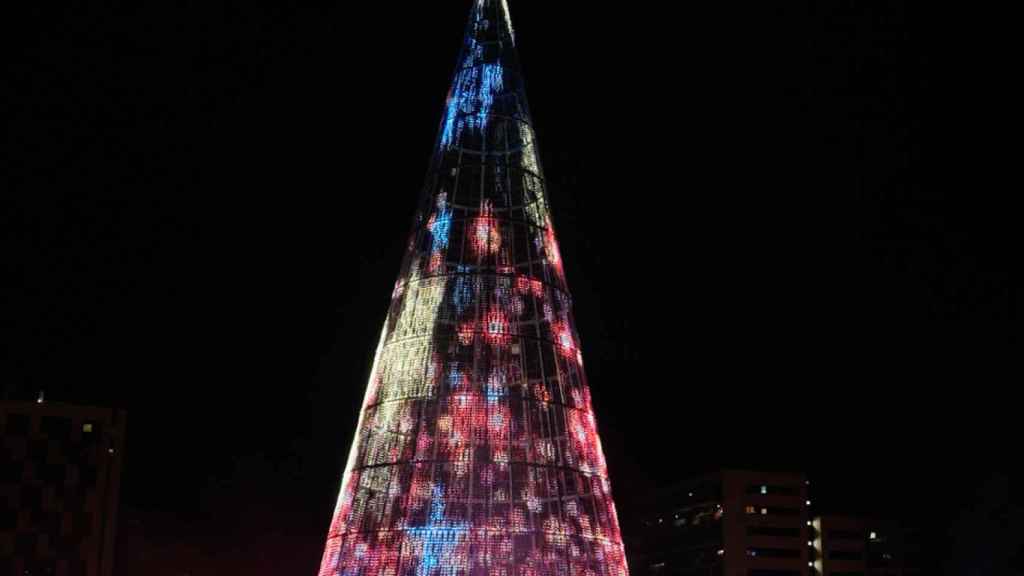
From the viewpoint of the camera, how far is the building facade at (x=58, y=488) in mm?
47281

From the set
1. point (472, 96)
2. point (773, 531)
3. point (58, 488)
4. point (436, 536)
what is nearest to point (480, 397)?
point (436, 536)

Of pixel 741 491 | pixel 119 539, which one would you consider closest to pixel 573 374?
pixel 119 539

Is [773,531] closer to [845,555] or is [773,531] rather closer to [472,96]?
[845,555]

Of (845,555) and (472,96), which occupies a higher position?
(472,96)

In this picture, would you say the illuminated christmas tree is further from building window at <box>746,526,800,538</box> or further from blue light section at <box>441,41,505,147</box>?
building window at <box>746,526,800,538</box>

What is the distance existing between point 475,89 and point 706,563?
6769 cm

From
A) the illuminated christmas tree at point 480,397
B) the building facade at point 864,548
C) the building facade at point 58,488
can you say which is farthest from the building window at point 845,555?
the illuminated christmas tree at point 480,397

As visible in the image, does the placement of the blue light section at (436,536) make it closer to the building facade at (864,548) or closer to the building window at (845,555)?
the building facade at (864,548)

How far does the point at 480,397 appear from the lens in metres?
18.4

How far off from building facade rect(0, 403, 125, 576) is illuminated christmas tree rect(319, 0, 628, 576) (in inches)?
1290

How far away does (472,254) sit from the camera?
64.1 feet

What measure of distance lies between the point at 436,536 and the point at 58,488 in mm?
35327

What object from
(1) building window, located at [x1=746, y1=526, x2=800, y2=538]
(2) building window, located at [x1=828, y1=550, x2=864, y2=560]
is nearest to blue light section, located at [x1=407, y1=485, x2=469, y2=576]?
(1) building window, located at [x1=746, y1=526, x2=800, y2=538]

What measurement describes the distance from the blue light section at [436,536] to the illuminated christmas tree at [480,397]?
0.07 feet
